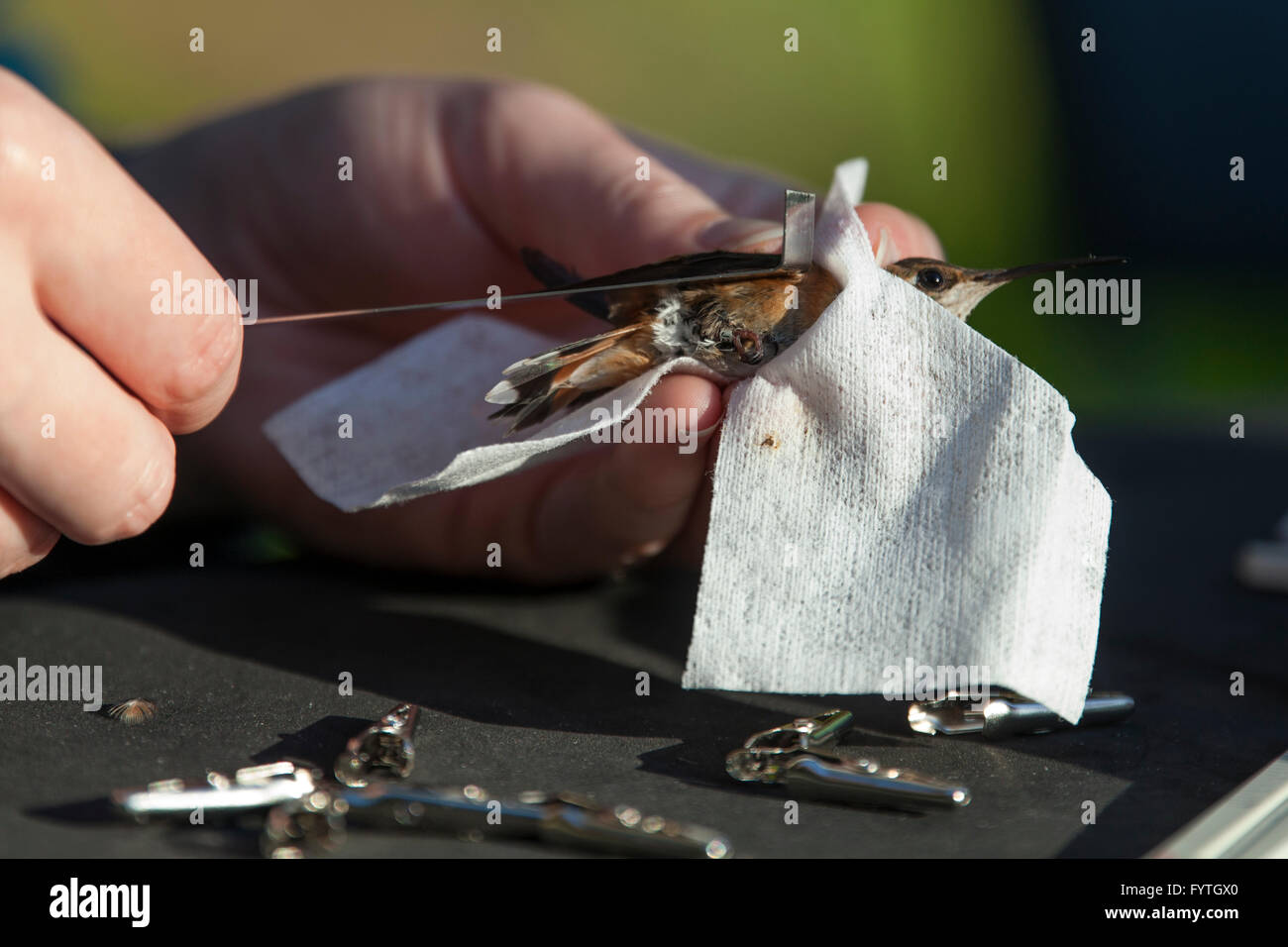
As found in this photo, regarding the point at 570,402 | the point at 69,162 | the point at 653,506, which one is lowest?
the point at 653,506

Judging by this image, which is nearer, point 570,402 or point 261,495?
point 570,402

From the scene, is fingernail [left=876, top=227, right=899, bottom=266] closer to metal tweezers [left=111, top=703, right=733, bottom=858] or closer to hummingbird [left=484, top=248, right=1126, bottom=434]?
hummingbird [left=484, top=248, right=1126, bottom=434]

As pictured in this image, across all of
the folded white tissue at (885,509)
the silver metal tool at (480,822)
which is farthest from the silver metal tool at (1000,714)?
the silver metal tool at (480,822)

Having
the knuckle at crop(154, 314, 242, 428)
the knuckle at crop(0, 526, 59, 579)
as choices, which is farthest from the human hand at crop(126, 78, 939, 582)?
the knuckle at crop(0, 526, 59, 579)

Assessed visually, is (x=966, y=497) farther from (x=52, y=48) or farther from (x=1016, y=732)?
(x=52, y=48)

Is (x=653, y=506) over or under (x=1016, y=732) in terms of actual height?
over

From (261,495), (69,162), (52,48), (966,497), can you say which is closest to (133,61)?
(52,48)
